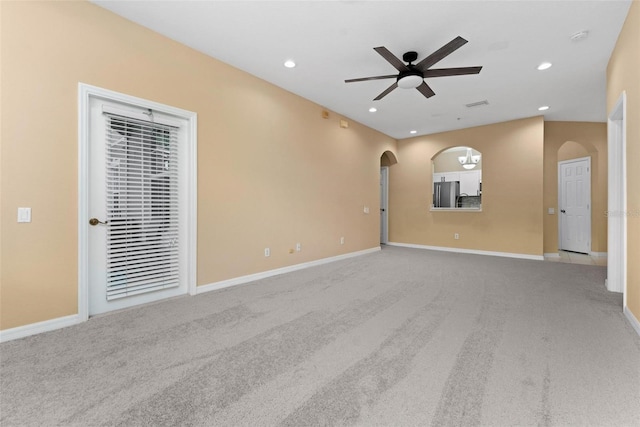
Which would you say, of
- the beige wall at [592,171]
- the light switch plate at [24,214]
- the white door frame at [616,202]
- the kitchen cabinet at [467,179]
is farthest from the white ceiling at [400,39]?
the kitchen cabinet at [467,179]

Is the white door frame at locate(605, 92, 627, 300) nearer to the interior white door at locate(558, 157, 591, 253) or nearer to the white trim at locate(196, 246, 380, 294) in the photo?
the interior white door at locate(558, 157, 591, 253)

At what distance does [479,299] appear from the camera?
3.10 m

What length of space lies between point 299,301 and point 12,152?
283 cm

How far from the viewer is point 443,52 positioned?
2654 mm

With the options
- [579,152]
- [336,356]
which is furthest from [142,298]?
[579,152]

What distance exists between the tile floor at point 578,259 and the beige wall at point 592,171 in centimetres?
25

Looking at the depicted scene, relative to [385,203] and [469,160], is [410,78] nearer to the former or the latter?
[385,203]

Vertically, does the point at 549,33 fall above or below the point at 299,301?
above

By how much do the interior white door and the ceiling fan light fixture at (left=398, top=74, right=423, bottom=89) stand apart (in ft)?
18.8

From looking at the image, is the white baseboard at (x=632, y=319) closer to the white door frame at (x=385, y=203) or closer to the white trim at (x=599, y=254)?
the white trim at (x=599, y=254)

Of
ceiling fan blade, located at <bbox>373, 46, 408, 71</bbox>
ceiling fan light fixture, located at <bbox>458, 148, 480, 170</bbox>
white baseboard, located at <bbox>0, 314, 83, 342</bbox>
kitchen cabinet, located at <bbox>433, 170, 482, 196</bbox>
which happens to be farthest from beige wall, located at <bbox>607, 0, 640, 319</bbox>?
kitchen cabinet, located at <bbox>433, 170, 482, 196</bbox>

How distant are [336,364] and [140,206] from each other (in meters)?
2.56

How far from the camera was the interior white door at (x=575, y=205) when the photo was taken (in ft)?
20.4

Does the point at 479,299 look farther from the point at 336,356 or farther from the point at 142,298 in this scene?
the point at 142,298
